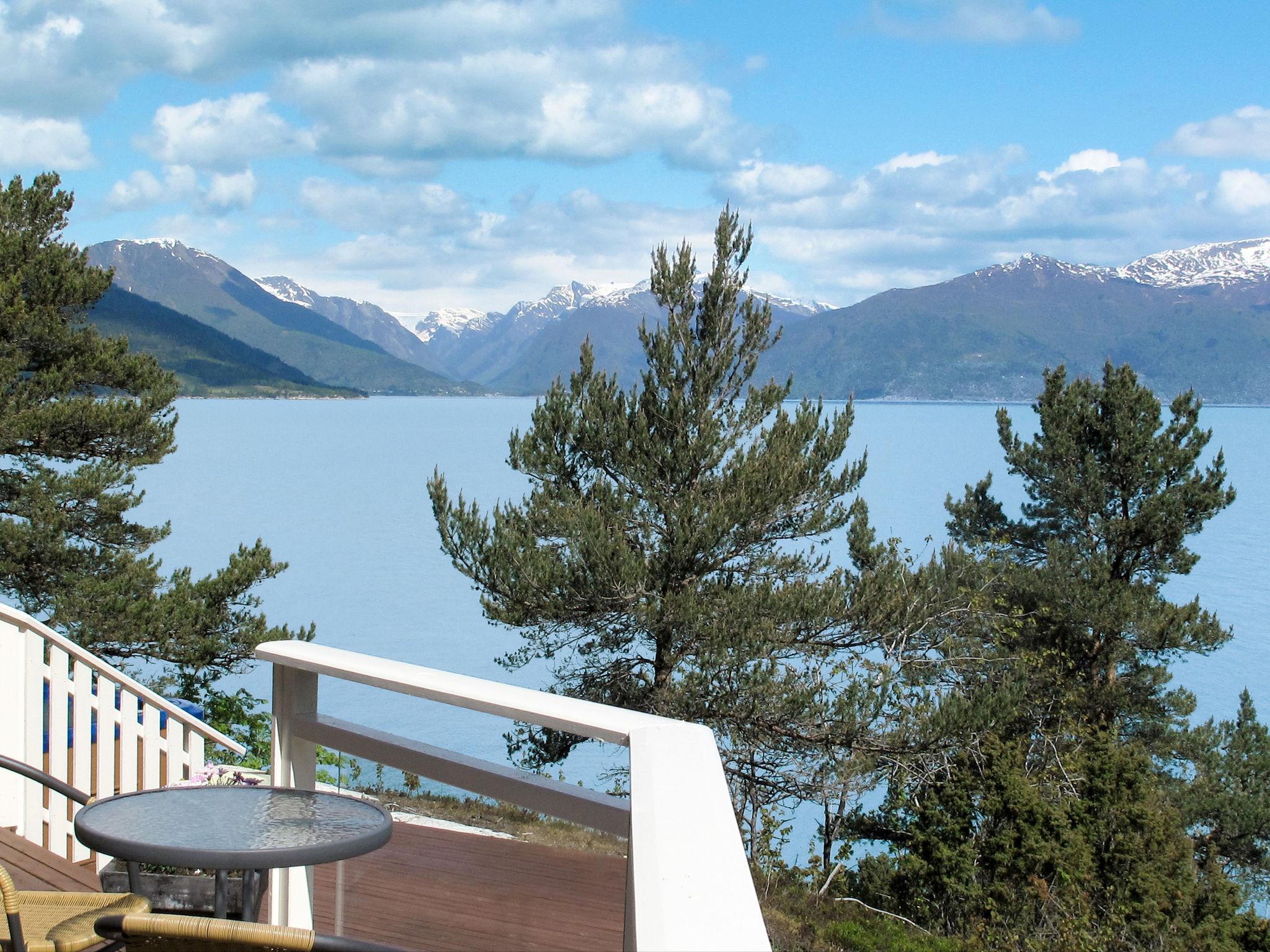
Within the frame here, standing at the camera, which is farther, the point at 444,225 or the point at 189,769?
the point at 444,225

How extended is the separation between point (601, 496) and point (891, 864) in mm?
6136

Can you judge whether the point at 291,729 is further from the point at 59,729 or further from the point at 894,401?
the point at 894,401

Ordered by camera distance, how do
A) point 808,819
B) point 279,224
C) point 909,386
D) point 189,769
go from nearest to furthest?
point 189,769, point 808,819, point 279,224, point 909,386

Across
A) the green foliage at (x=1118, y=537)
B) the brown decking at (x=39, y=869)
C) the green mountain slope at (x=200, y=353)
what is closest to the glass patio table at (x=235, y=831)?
the brown decking at (x=39, y=869)

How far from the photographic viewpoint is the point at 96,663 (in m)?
3.35

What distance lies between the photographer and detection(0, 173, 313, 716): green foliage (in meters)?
10.2

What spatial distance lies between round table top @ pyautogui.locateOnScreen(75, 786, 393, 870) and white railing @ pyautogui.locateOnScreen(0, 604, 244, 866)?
132 cm

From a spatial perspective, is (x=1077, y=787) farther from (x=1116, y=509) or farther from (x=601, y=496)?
(x=601, y=496)

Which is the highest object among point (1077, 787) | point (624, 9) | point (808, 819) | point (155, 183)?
point (155, 183)

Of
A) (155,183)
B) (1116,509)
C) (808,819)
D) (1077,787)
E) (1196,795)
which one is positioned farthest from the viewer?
(155,183)

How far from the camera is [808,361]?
179750mm

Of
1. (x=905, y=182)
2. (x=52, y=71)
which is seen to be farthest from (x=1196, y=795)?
(x=905, y=182)

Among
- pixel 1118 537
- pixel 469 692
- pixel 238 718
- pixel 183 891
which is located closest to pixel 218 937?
pixel 469 692

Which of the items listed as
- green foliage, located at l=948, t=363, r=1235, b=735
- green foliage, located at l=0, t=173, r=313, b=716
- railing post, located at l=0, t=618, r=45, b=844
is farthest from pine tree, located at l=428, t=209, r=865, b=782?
railing post, located at l=0, t=618, r=45, b=844
